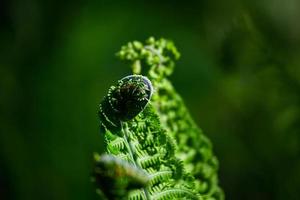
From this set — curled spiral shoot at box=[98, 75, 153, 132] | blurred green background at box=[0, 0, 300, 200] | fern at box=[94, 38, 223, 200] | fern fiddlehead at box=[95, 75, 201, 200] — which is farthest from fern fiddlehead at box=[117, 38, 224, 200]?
blurred green background at box=[0, 0, 300, 200]

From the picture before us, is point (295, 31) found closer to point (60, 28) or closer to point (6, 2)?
point (60, 28)

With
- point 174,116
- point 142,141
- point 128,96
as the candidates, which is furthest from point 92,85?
point 128,96

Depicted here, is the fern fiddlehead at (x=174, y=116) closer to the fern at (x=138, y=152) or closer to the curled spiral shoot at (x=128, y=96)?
the fern at (x=138, y=152)

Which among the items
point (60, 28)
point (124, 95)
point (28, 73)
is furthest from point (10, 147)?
point (124, 95)

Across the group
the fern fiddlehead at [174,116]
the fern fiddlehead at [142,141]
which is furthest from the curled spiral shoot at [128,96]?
the fern fiddlehead at [174,116]

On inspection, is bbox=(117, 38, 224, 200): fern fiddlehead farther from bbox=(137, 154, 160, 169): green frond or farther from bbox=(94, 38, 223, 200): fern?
bbox=(137, 154, 160, 169): green frond

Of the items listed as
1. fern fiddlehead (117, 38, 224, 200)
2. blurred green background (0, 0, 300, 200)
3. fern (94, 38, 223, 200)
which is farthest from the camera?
blurred green background (0, 0, 300, 200)

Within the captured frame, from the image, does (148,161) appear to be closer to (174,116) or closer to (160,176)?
(160,176)
